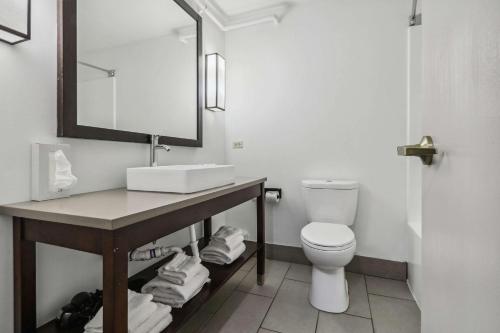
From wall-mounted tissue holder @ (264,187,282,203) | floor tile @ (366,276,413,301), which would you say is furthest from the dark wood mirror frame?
floor tile @ (366,276,413,301)

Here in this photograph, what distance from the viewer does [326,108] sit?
6.84ft

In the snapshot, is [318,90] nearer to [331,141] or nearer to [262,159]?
[331,141]

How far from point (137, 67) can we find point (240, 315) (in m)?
1.59

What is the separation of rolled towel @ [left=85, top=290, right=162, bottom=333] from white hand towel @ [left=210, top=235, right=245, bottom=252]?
669 millimetres

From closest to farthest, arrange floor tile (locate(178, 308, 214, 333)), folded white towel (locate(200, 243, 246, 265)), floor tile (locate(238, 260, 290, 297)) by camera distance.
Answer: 1. floor tile (locate(178, 308, 214, 333))
2. folded white towel (locate(200, 243, 246, 265))
3. floor tile (locate(238, 260, 290, 297))

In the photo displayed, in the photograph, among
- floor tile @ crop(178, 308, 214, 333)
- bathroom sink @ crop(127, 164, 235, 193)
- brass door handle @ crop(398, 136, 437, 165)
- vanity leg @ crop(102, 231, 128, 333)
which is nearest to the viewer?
brass door handle @ crop(398, 136, 437, 165)

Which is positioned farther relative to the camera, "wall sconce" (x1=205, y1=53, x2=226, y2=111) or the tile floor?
"wall sconce" (x1=205, y1=53, x2=226, y2=111)

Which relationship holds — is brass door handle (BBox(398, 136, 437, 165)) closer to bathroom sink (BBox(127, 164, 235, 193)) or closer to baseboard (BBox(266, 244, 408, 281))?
bathroom sink (BBox(127, 164, 235, 193))

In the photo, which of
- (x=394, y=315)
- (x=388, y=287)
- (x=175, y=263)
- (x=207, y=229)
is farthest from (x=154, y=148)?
(x=388, y=287)

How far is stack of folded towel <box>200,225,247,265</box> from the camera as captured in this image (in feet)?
5.41

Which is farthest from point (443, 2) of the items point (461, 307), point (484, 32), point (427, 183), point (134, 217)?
point (134, 217)

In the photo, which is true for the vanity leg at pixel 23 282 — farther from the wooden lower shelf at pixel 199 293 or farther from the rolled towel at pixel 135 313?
the rolled towel at pixel 135 313

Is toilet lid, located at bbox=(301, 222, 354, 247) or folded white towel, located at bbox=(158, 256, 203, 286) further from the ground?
toilet lid, located at bbox=(301, 222, 354, 247)

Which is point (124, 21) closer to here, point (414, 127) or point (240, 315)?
point (240, 315)
